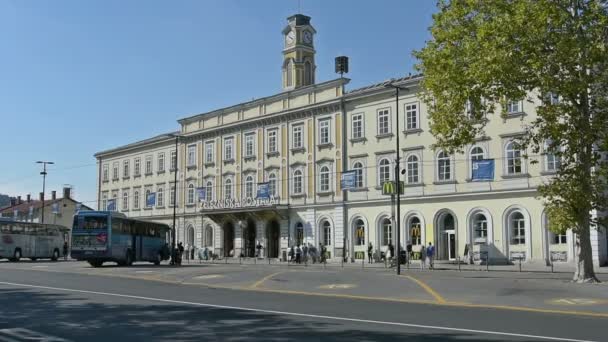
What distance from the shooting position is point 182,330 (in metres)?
11.9

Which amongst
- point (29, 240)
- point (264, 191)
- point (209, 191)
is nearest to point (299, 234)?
point (264, 191)

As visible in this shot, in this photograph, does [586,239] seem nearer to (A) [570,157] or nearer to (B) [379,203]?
(A) [570,157]

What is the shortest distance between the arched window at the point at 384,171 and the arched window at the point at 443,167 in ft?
13.4

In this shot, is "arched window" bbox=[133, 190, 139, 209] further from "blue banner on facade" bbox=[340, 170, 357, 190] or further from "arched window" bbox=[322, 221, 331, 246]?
"blue banner on facade" bbox=[340, 170, 357, 190]

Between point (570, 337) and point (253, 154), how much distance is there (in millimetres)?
48905

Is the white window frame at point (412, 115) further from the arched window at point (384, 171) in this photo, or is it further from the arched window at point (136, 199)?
the arched window at point (136, 199)

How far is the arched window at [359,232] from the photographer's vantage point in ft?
164

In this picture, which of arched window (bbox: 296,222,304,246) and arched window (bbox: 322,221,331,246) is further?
arched window (bbox: 296,222,304,246)

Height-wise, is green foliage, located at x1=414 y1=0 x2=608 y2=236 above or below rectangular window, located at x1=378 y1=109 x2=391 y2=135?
below

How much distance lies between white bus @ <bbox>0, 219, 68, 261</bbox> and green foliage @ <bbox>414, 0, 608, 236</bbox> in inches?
1475

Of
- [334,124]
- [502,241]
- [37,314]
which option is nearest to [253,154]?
[334,124]

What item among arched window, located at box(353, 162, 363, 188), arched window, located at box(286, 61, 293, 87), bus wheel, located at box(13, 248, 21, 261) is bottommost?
bus wheel, located at box(13, 248, 21, 261)

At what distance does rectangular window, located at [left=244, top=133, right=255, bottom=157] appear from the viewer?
58.9m

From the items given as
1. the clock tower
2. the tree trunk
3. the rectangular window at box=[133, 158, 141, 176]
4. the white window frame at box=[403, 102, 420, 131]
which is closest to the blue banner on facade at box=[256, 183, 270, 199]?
the clock tower
